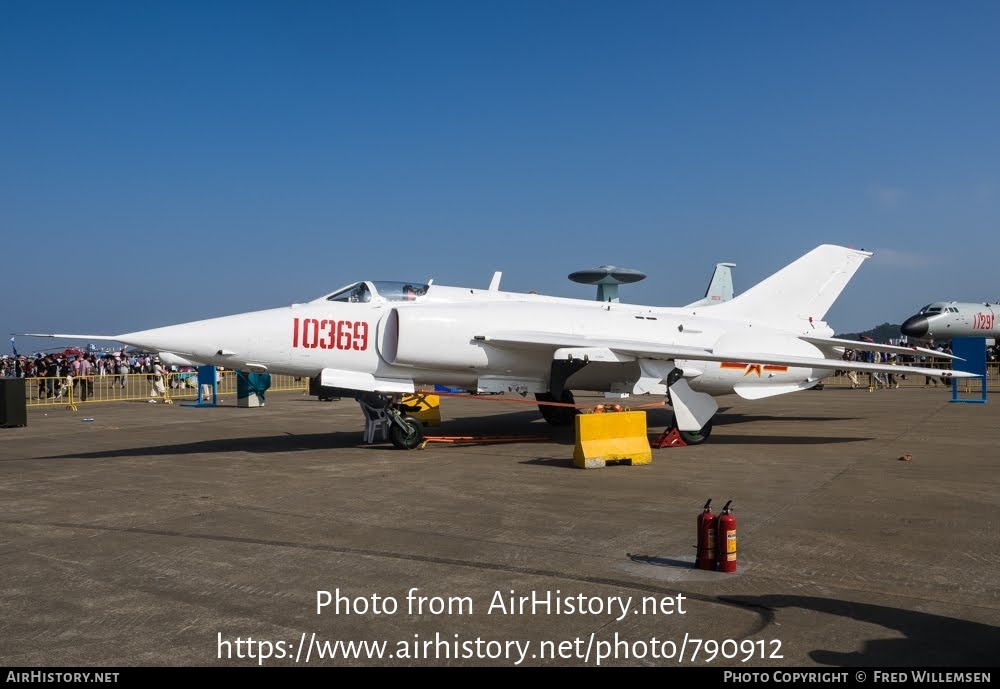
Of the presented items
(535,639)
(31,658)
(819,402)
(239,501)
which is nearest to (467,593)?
(535,639)

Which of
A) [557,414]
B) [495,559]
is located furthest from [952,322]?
[495,559]

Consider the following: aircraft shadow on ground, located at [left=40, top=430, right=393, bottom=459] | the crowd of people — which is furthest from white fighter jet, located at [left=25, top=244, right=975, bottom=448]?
the crowd of people

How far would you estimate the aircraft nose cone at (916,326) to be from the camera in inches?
1252

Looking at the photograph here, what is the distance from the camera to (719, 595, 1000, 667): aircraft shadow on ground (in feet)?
12.6

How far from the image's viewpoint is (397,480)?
948 cm

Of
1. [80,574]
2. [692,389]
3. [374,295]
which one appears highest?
[374,295]

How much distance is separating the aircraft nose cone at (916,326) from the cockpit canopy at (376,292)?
26600mm

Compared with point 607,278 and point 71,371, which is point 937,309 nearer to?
point 607,278

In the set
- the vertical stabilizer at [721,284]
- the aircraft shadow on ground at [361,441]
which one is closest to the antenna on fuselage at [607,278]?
the vertical stabilizer at [721,284]

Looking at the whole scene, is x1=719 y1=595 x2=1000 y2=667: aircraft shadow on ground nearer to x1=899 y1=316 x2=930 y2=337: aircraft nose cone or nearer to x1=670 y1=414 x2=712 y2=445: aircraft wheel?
x1=670 y1=414 x2=712 y2=445: aircraft wheel

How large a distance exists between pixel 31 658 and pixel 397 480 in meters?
5.61

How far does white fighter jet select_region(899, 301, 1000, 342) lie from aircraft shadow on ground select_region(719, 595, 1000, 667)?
31170mm
